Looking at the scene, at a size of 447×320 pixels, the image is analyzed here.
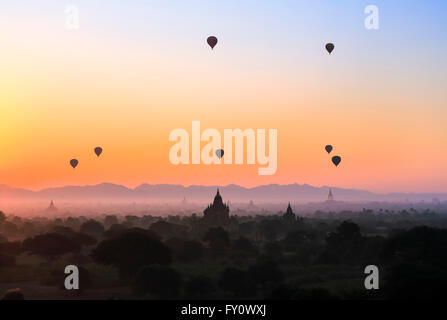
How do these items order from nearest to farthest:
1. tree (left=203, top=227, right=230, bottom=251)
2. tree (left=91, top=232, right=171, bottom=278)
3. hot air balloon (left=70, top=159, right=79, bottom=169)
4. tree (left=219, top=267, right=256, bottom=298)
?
tree (left=219, top=267, right=256, bottom=298)
tree (left=91, top=232, right=171, bottom=278)
hot air balloon (left=70, top=159, right=79, bottom=169)
tree (left=203, top=227, right=230, bottom=251)

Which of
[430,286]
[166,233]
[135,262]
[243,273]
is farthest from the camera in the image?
[166,233]

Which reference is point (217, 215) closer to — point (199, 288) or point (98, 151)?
point (98, 151)

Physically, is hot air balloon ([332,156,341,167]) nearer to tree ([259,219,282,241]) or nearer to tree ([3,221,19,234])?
tree ([259,219,282,241])

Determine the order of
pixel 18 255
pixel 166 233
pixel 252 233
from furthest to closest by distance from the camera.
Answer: pixel 252 233
pixel 166 233
pixel 18 255

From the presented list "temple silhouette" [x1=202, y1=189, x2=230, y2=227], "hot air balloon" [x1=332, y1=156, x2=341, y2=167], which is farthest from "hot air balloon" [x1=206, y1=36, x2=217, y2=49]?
"temple silhouette" [x1=202, y1=189, x2=230, y2=227]
